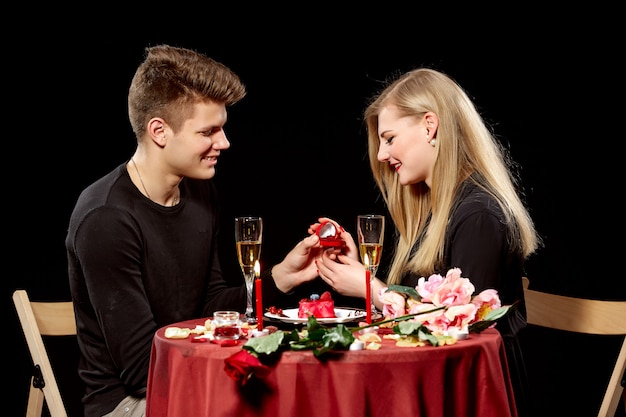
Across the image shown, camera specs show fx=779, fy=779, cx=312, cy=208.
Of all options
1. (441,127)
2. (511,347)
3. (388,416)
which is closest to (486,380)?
(388,416)

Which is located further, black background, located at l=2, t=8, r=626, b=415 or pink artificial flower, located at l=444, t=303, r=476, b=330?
black background, located at l=2, t=8, r=626, b=415

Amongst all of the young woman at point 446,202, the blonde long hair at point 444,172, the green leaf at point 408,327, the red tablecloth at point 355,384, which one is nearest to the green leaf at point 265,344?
the red tablecloth at point 355,384

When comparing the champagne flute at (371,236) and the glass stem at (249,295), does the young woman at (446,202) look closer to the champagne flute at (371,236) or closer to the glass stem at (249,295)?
the champagne flute at (371,236)

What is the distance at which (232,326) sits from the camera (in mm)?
1950

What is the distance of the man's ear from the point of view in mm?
2701

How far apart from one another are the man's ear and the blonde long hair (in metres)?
0.77

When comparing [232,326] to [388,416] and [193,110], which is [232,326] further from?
[193,110]

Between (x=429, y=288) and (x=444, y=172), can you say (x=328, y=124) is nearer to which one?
(x=444, y=172)

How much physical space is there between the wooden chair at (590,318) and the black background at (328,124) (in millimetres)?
841

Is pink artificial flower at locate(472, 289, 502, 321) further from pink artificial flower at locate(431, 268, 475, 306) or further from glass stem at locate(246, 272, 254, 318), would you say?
glass stem at locate(246, 272, 254, 318)

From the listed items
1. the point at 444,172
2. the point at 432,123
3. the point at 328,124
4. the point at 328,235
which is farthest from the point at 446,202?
the point at 328,124

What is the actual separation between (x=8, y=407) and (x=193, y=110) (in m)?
1.73

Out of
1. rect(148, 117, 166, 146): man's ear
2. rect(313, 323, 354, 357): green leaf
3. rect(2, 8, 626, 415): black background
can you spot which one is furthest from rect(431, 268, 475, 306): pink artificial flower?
rect(2, 8, 626, 415): black background

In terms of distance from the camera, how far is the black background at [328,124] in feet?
11.3
